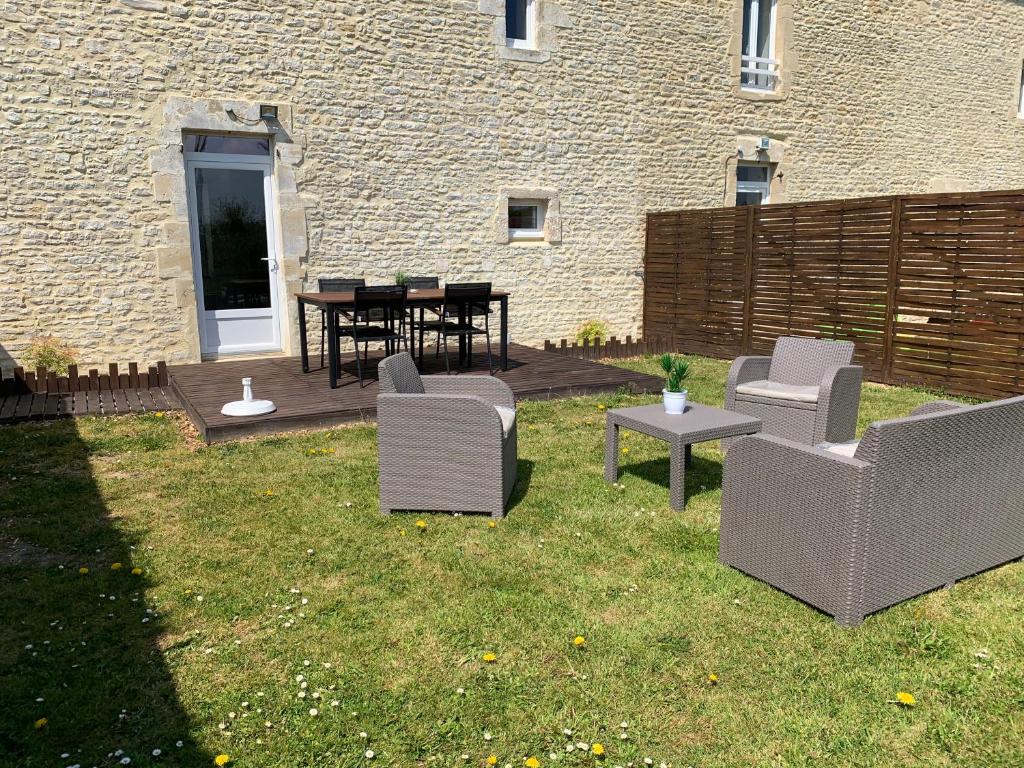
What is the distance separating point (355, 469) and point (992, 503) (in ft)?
11.4

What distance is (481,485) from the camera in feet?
12.7

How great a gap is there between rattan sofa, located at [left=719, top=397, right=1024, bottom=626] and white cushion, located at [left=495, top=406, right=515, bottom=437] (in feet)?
4.13

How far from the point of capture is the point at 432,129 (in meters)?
8.91

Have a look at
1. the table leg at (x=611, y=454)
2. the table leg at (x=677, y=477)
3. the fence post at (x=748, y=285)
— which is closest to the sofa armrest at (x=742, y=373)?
the table leg at (x=611, y=454)

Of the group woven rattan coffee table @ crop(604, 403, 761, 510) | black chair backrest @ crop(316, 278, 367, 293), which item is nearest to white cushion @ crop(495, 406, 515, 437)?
woven rattan coffee table @ crop(604, 403, 761, 510)

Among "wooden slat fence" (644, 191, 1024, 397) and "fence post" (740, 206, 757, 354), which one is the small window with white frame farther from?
"fence post" (740, 206, 757, 354)

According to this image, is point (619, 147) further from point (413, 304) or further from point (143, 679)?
point (143, 679)

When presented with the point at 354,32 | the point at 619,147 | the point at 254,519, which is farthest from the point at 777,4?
the point at 254,519

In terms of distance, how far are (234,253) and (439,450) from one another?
5577 mm

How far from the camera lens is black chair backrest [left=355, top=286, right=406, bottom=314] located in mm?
6298

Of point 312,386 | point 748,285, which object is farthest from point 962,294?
point 312,386

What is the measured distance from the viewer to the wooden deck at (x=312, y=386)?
18.4 ft

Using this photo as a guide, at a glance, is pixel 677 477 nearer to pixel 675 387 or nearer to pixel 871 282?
pixel 675 387

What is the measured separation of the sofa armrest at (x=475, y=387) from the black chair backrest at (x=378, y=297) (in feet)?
6.80
